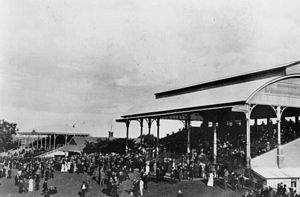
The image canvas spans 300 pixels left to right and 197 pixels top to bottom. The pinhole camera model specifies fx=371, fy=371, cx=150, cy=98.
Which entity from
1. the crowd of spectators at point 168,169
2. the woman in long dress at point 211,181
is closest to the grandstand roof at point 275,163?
the crowd of spectators at point 168,169

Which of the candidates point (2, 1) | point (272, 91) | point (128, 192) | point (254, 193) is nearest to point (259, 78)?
point (272, 91)

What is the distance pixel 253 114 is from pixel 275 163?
1053cm

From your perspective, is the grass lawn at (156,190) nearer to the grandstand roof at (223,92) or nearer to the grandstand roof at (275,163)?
the grandstand roof at (275,163)

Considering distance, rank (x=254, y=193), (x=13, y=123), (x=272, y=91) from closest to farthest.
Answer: (x=254, y=193) → (x=272, y=91) → (x=13, y=123)

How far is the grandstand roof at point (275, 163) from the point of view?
23.9 metres

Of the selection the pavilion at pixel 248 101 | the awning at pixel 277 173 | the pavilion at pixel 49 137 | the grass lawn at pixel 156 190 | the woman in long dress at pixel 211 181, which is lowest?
the grass lawn at pixel 156 190

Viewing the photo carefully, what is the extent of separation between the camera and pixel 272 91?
82.4 feet

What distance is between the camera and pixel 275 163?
82.4 ft

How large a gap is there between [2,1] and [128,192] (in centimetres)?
1237

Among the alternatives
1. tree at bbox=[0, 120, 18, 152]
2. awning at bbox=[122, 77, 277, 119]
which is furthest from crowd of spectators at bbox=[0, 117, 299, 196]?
tree at bbox=[0, 120, 18, 152]

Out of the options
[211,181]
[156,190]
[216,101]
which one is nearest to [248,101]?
[216,101]

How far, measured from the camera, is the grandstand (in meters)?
24.4

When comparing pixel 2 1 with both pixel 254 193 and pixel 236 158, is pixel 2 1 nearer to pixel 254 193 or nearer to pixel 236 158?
pixel 254 193

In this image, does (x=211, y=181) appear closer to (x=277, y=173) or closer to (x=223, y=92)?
(x=277, y=173)
